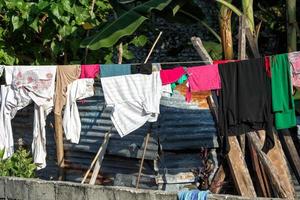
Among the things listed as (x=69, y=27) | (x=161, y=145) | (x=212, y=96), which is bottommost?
(x=161, y=145)

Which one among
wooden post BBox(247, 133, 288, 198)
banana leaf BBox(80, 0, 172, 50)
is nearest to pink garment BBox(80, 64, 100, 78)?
banana leaf BBox(80, 0, 172, 50)

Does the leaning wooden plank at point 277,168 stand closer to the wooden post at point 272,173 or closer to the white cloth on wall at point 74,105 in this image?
the wooden post at point 272,173

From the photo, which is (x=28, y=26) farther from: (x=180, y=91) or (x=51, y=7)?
(x=180, y=91)

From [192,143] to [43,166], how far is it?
2097mm

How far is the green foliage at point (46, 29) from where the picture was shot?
28.9ft

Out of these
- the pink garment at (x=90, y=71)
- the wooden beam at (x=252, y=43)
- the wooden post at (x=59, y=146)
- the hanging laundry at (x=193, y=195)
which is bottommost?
the hanging laundry at (x=193, y=195)

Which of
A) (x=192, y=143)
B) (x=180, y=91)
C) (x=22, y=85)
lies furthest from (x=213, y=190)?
(x=22, y=85)

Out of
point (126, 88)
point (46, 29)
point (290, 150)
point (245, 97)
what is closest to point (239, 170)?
point (290, 150)

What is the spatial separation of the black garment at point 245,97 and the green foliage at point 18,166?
2.80 m

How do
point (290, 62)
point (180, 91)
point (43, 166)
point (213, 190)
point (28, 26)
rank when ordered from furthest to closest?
point (28, 26) < point (43, 166) < point (180, 91) < point (213, 190) < point (290, 62)

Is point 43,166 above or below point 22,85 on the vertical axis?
below

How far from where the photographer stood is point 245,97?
6941 mm

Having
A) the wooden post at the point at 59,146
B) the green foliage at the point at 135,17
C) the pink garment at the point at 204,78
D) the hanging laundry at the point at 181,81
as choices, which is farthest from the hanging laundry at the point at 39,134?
the pink garment at the point at 204,78

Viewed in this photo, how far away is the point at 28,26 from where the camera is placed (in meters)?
9.08
